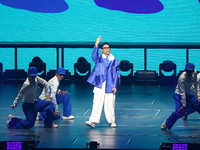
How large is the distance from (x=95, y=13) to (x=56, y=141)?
9.30m

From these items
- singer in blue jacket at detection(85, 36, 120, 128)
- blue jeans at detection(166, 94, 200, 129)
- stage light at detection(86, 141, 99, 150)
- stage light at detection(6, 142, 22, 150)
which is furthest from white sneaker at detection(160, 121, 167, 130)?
stage light at detection(6, 142, 22, 150)

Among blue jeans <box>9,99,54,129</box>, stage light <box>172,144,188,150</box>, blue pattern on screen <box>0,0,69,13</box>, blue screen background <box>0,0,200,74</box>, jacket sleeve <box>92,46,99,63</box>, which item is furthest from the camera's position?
blue pattern on screen <box>0,0,69,13</box>

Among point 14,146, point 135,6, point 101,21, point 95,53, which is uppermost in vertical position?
point 135,6

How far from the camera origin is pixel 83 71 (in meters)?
22.8

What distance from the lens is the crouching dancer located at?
14.5m

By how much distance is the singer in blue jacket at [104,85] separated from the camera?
1514cm

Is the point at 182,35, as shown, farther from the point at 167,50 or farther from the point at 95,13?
the point at 95,13

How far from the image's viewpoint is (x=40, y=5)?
22.2 m

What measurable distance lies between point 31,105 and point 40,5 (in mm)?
8058

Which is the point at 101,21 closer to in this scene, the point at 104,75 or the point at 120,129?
the point at 104,75

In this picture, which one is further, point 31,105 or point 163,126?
point 163,126

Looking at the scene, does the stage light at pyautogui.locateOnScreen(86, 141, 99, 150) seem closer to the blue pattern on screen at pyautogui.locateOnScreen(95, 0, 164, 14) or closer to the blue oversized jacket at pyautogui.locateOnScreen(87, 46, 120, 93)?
the blue oversized jacket at pyautogui.locateOnScreen(87, 46, 120, 93)

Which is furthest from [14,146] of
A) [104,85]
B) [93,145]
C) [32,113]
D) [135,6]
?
[135,6]

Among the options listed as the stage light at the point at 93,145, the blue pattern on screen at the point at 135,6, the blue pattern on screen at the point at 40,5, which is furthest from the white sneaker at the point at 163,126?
the blue pattern on screen at the point at 40,5
